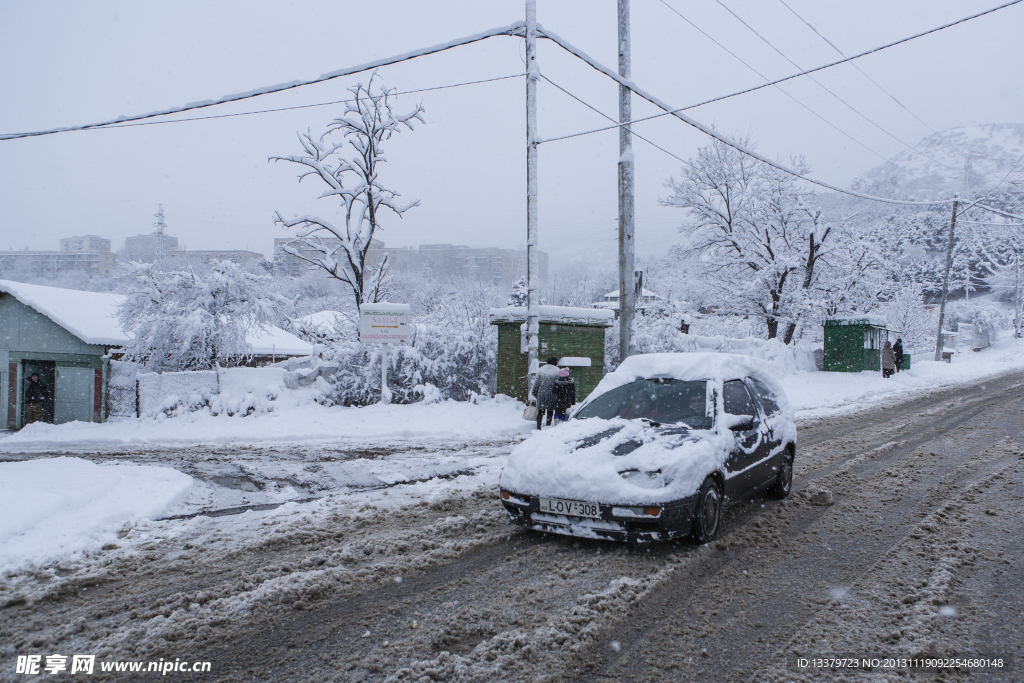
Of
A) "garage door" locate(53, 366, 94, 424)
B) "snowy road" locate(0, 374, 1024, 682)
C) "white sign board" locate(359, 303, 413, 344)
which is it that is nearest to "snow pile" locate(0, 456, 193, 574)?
"snowy road" locate(0, 374, 1024, 682)

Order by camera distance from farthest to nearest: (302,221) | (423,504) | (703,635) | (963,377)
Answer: (963,377) → (302,221) → (423,504) → (703,635)

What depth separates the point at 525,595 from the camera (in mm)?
3869

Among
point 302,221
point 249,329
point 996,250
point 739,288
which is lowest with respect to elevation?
point 249,329

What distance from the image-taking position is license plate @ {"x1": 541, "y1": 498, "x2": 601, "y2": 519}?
459 cm

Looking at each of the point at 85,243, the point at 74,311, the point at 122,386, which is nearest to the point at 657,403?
the point at 122,386

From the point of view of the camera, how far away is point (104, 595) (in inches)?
157

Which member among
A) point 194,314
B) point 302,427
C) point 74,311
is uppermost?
point 74,311

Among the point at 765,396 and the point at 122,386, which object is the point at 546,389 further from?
the point at 122,386

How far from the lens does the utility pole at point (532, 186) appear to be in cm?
1166

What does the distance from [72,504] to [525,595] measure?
4.83 m

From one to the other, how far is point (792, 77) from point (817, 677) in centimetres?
1005

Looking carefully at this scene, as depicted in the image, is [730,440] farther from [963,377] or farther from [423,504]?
[963,377]

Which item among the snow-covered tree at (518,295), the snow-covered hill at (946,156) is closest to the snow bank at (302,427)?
the snow-covered tree at (518,295)

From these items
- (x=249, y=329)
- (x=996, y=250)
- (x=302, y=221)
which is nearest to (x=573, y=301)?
(x=302, y=221)
